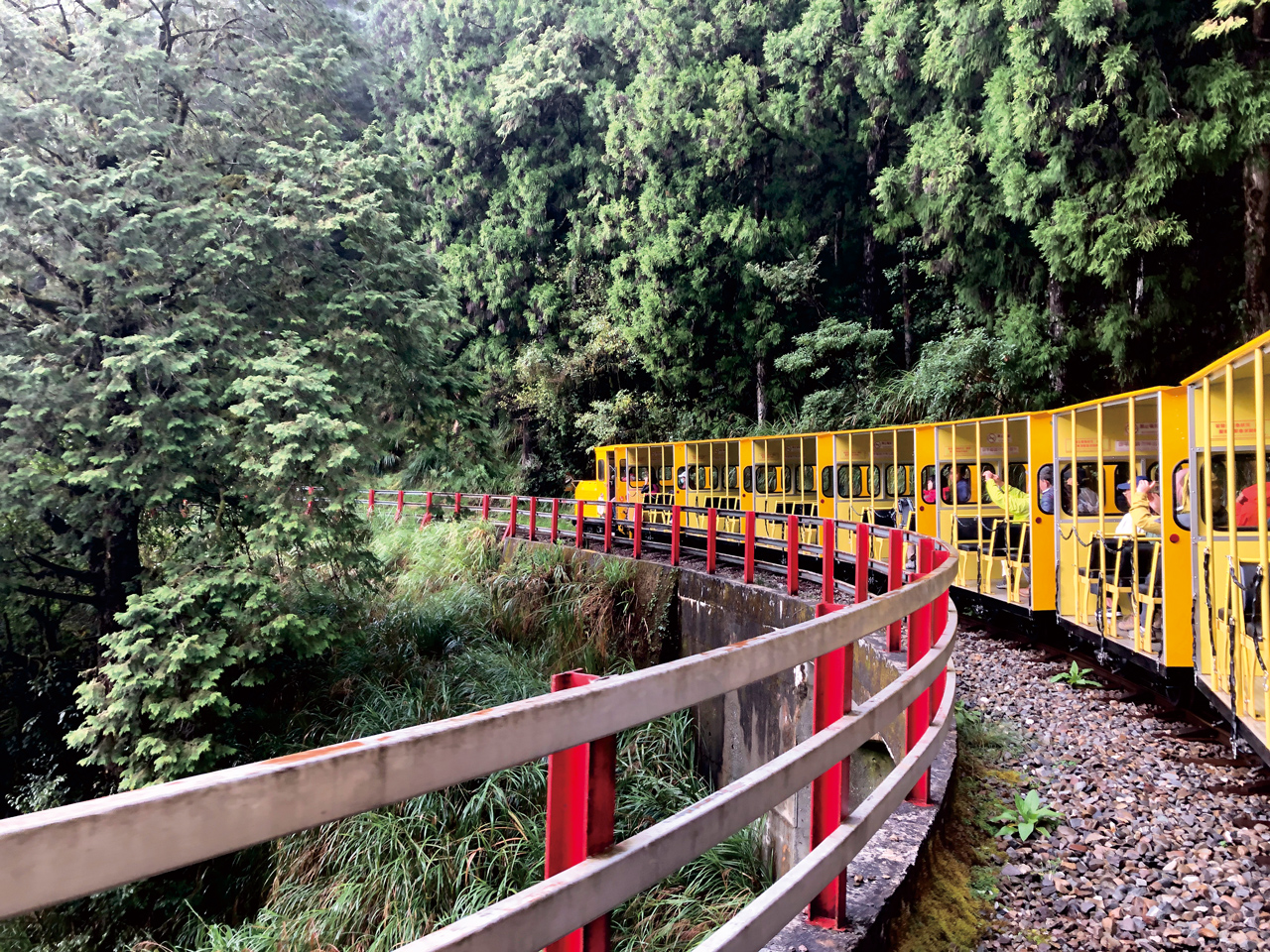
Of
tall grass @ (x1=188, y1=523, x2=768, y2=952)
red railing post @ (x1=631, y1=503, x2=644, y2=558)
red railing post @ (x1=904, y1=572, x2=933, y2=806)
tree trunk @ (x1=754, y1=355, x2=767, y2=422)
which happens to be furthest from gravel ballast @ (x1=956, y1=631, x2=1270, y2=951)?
tree trunk @ (x1=754, y1=355, x2=767, y2=422)

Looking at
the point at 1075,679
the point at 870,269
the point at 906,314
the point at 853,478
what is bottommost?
the point at 1075,679

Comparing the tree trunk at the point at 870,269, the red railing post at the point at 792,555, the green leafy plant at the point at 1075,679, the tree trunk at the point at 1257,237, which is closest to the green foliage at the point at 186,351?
the red railing post at the point at 792,555

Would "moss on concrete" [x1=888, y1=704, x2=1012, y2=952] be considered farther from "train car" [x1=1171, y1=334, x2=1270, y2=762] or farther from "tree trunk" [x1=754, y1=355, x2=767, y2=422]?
"tree trunk" [x1=754, y1=355, x2=767, y2=422]

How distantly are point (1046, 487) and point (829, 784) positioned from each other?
7933 millimetres

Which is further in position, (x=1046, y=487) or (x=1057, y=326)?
(x=1057, y=326)

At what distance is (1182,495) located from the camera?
688 centimetres

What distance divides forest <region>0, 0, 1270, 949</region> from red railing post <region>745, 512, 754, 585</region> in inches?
127

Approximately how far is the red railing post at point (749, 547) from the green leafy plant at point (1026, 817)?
711cm

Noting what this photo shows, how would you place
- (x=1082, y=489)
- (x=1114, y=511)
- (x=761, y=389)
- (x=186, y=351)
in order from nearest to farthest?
1. (x=1114, y=511)
2. (x=1082, y=489)
3. (x=186, y=351)
4. (x=761, y=389)

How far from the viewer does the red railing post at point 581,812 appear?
158 cm

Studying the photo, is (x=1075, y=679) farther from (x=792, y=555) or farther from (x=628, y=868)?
(x=628, y=868)

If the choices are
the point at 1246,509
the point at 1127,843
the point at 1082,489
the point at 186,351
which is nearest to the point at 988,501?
the point at 1082,489

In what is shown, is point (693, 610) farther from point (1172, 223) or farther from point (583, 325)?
point (583, 325)

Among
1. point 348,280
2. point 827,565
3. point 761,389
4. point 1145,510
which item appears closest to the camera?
point 1145,510
